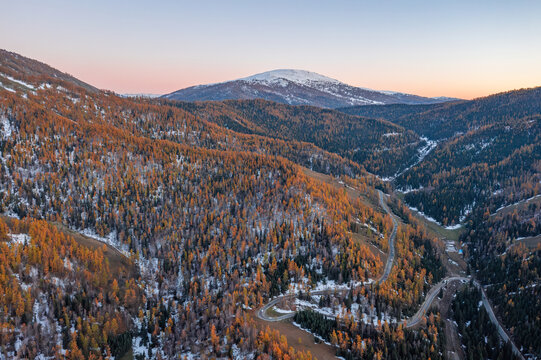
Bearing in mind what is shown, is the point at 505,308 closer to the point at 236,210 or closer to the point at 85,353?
the point at 236,210

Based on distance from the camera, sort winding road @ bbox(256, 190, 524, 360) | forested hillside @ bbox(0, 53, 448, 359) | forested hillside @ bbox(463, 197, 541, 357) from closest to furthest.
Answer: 1. forested hillside @ bbox(0, 53, 448, 359)
2. forested hillside @ bbox(463, 197, 541, 357)
3. winding road @ bbox(256, 190, 524, 360)

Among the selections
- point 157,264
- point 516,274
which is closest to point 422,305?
point 516,274

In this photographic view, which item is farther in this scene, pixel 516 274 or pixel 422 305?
pixel 516 274

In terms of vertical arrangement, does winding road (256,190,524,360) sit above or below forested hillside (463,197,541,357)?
below

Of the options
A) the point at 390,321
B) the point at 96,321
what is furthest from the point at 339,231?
the point at 96,321

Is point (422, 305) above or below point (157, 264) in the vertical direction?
below

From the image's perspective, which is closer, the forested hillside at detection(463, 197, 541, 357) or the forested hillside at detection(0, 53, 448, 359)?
the forested hillside at detection(0, 53, 448, 359)

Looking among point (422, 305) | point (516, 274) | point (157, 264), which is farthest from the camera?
point (157, 264)

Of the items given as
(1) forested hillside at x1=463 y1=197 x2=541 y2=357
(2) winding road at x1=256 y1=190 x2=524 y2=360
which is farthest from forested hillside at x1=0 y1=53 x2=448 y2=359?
(1) forested hillside at x1=463 y1=197 x2=541 y2=357

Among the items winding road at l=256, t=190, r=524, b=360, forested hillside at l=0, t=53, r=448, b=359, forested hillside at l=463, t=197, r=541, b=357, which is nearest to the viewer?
forested hillside at l=0, t=53, r=448, b=359

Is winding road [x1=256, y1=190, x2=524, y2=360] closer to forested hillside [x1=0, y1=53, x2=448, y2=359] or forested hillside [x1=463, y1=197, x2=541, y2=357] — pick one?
forested hillside [x1=463, y1=197, x2=541, y2=357]

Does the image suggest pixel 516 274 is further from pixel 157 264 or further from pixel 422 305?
pixel 157 264
